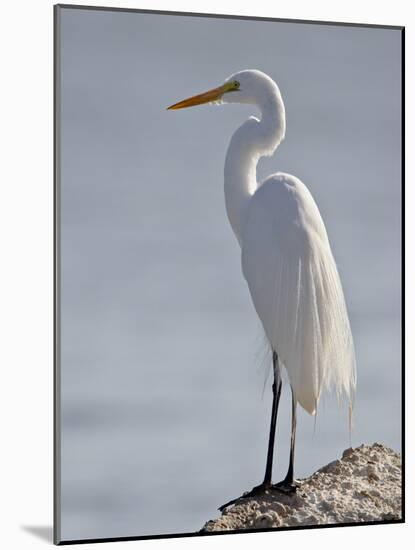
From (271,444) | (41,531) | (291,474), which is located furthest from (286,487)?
(41,531)

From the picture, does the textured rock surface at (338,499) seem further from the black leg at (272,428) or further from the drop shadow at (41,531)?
the drop shadow at (41,531)

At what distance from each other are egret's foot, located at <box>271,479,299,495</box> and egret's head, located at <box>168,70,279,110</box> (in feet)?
5.25

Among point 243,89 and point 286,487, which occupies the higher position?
point 243,89

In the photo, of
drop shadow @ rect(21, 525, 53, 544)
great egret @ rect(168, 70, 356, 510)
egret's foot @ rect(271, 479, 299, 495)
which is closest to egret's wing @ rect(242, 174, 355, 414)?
great egret @ rect(168, 70, 356, 510)

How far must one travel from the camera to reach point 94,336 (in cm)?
454

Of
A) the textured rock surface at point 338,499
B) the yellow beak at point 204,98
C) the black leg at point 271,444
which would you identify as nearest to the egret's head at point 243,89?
the yellow beak at point 204,98

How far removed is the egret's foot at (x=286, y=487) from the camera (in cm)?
478

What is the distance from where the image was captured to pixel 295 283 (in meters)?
4.80

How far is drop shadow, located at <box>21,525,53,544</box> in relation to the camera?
456 centimetres

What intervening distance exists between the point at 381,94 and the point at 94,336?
1713 millimetres

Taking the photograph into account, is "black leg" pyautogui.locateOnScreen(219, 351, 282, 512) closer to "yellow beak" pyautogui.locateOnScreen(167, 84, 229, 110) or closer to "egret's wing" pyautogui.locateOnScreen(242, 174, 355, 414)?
"egret's wing" pyautogui.locateOnScreen(242, 174, 355, 414)

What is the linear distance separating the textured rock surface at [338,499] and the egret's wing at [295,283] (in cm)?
34

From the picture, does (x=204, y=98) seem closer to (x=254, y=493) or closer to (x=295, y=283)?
(x=295, y=283)

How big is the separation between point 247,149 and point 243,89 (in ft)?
0.83
